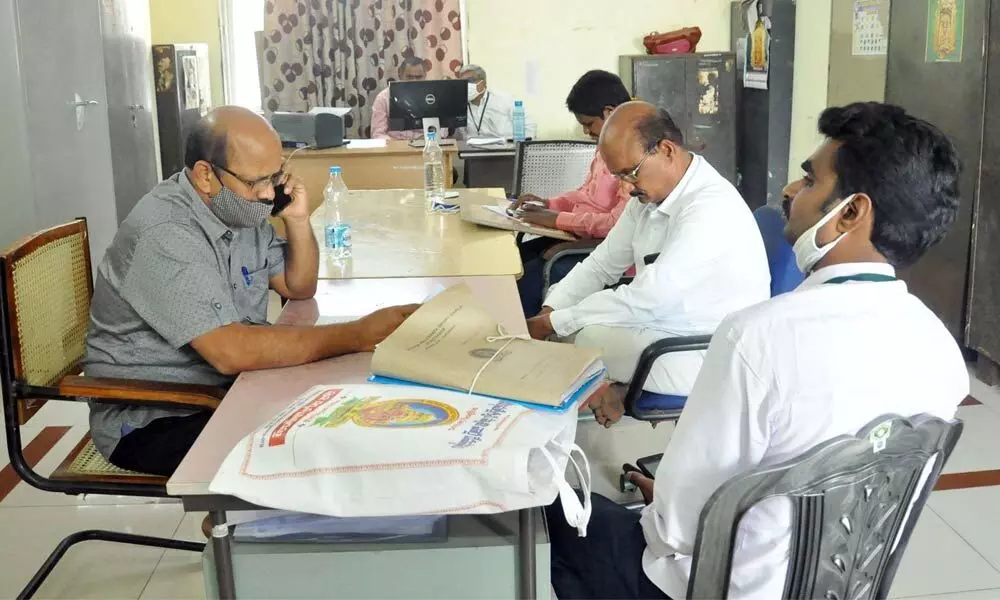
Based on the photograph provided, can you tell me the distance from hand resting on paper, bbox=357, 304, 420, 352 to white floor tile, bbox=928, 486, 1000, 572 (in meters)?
1.66

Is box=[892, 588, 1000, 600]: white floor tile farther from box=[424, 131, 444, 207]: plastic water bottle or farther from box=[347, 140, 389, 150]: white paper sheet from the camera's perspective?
box=[347, 140, 389, 150]: white paper sheet

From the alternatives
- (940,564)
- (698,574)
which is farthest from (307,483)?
(940,564)

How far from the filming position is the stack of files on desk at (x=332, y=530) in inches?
54.0

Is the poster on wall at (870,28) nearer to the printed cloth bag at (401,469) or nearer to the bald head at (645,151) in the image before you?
the bald head at (645,151)

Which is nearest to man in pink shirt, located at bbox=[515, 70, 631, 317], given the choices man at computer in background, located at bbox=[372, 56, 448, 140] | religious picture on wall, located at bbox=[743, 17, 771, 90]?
man at computer in background, located at bbox=[372, 56, 448, 140]

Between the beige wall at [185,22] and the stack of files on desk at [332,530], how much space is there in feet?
21.0

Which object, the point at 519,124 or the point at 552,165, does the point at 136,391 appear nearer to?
the point at 552,165

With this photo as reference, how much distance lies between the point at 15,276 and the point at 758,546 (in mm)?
1482

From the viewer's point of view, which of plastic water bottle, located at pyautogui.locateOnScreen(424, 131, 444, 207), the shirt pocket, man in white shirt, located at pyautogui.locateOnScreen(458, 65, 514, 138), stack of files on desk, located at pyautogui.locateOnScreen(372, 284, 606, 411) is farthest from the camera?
man in white shirt, located at pyautogui.locateOnScreen(458, 65, 514, 138)

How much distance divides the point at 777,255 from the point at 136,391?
5.14 feet

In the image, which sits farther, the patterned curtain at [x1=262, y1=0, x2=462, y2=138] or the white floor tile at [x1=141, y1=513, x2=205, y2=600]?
the patterned curtain at [x1=262, y1=0, x2=462, y2=138]

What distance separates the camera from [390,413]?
139 centimetres

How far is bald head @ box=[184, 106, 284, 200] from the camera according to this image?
202cm

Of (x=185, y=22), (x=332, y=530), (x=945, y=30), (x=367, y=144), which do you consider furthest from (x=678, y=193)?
(x=185, y=22)
